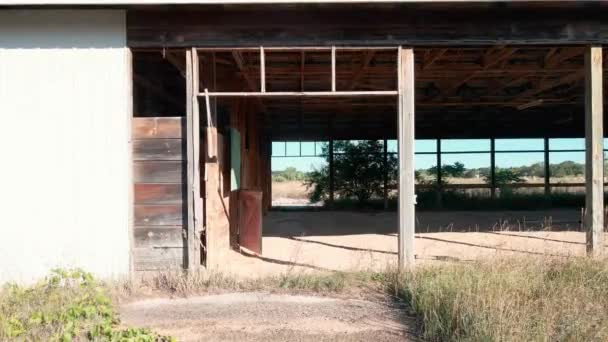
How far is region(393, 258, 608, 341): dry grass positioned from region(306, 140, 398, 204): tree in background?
11.6m

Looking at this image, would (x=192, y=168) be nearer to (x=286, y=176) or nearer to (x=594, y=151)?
(x=594, y=151)

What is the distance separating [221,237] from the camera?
733cm

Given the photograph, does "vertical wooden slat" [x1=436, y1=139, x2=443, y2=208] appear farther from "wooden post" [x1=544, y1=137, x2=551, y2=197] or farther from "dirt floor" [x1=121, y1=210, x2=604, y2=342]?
"wooden post" [x1=544, y1=137, x2=551, y2=197]

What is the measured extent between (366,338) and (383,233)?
6668 mm

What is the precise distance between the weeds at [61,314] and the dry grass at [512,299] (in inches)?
94.2

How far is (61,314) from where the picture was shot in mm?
4348

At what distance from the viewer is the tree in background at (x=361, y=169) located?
56.5 ft

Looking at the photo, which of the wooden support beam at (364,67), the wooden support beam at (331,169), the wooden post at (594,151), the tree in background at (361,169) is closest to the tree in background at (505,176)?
the tree in background at (361,169)

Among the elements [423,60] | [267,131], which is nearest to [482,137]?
[267,131]

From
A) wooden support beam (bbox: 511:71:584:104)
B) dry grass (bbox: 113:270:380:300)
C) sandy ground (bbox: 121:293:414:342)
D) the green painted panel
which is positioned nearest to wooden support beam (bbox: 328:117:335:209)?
wooden support beam (bbox: 511:71:584:104)

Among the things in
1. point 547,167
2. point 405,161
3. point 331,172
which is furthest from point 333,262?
point 547,167

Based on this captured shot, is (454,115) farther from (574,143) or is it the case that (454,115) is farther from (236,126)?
(236,126)

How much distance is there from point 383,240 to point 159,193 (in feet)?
16.6

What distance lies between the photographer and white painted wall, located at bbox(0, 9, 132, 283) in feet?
19.5
